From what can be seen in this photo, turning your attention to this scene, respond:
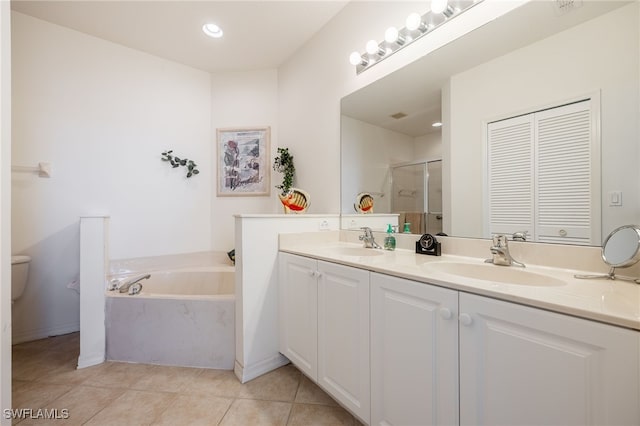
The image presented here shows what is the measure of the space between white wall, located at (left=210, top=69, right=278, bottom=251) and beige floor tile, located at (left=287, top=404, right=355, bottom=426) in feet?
5.92

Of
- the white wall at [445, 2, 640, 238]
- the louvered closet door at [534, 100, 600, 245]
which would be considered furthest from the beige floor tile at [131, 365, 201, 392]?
the louvered closet door at [534, 100, 600, 245]

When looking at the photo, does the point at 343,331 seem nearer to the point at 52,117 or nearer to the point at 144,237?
the point at 144,237

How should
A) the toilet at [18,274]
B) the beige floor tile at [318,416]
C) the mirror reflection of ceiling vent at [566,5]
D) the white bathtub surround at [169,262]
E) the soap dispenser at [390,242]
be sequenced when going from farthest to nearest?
the white bathtub surround at [169,262]
the toilet at [18,274]
the soap dispenser at [390,242]
the beige floor tile at [318,416]
the mirror reflection of ceiling vent at [566,5]

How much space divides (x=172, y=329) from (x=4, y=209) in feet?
3.58

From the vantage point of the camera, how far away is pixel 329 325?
4.15 feet

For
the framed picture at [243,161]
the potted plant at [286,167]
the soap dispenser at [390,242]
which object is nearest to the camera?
the soap dispenser at [390,242]

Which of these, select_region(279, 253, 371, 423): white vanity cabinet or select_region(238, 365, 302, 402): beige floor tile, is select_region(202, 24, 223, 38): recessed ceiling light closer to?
select_region(279, 253, 371, 423): white vanity cabinet

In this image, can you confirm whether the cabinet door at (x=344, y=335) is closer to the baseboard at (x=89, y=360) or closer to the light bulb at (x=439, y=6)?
the light bulb at (x=439, y=6)

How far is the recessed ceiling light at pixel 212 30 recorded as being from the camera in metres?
2.18

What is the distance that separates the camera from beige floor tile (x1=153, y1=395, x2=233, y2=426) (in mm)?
1256

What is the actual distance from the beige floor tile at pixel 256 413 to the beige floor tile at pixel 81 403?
0.70 metres

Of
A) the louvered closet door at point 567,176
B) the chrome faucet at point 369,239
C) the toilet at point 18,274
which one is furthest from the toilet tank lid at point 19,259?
the louvered closet door at point 567,176

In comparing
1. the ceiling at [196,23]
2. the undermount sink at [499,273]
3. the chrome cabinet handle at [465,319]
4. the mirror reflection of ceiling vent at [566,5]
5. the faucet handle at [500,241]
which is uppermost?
the ceiling at [196,23]

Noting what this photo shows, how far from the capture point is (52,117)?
7.04 ft
